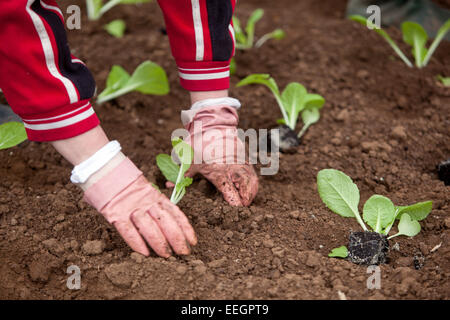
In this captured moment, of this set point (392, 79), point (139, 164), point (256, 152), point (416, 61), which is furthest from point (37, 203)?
point (416, 61)

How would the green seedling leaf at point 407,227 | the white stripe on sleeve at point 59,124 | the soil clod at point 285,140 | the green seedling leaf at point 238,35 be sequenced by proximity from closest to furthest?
the white stripe on sleeve at point 59,124 < the green seedling leaf at point 407,227 < the soil clod at point 285,140 < the green seedling leaf at point 238,35

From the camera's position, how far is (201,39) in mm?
1214

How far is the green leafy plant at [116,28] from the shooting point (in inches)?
86.3

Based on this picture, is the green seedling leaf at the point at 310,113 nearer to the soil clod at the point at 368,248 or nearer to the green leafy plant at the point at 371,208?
the green leafy plant at the point at 371,208

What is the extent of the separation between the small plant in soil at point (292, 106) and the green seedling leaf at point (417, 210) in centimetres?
48

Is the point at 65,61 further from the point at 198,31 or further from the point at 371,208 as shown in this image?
the point at 371,208

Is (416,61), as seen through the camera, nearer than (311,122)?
No

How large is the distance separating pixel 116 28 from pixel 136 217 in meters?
1.40

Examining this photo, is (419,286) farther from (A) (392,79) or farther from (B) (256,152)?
(A) (392,79)

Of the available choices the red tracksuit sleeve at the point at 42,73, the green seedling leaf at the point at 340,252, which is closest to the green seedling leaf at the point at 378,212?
the green seedling leaf at the point at 340,252

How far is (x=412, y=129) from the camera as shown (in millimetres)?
1574

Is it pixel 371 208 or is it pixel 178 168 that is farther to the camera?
pixel 178 168

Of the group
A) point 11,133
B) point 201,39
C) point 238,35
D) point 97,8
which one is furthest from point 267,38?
point 11,133

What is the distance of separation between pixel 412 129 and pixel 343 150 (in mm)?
277
